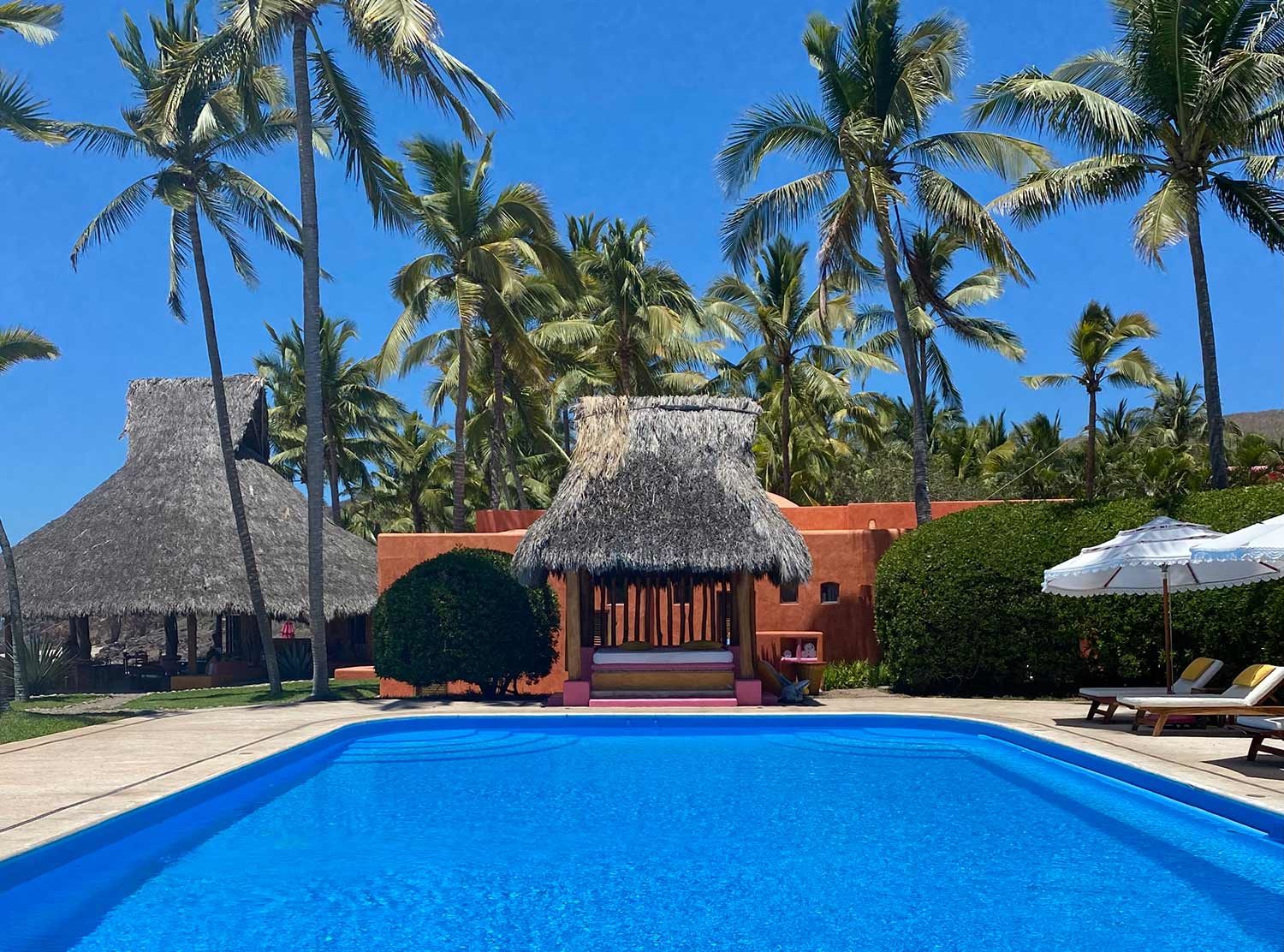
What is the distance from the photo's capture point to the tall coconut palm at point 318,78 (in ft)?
47.9

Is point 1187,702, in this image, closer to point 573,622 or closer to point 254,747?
point 573,622

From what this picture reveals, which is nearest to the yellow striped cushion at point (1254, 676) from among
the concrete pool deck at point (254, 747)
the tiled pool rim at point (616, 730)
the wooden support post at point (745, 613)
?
the concrete pool deck at point (254, 747)

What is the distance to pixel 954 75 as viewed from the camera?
706 inches

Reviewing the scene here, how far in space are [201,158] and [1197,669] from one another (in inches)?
625

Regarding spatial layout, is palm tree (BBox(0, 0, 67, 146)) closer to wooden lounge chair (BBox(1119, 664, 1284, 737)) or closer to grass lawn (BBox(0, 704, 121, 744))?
grass lawn (BBox(0, 704, 121, 744))

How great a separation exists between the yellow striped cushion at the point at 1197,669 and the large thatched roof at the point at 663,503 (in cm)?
454

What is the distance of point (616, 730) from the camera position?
12.4 metres

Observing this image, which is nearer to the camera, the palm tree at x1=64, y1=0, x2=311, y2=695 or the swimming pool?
the swimming pool

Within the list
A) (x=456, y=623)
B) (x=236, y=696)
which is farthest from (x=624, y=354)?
(x=456, y=623)

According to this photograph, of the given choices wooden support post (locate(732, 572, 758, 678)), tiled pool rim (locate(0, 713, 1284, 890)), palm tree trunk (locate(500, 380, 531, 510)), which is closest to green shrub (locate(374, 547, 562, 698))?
tiled pool rim (locate(0, 713, 1284, 890))

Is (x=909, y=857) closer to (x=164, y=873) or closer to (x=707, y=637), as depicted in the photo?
(x=164, y=873)

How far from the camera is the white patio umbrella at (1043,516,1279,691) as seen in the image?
10.4 m

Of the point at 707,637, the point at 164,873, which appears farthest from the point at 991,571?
the point at 164,873

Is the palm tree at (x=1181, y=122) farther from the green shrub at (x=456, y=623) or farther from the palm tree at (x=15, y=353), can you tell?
the palm tree at (x=15, y=353)
